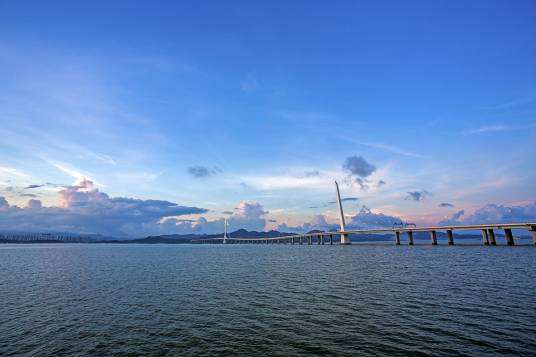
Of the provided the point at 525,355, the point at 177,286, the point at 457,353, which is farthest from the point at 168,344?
the point at 177,286

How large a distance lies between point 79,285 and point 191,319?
111ft

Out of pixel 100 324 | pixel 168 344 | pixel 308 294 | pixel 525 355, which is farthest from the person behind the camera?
pixel 308 294

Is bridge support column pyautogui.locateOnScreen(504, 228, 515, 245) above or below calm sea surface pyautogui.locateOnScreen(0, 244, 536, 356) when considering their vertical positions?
above

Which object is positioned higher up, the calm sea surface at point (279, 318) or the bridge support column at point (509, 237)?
the bridge support column at point (509, 237)

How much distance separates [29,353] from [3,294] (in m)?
31.3

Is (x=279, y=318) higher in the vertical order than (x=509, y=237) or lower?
lower

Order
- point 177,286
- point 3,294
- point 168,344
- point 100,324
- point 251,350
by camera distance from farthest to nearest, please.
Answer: point 177,286 → point 3,294 → point 100,324 → point 168,344 → point 251,350

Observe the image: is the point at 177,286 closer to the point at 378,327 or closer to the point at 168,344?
the point at 168,344

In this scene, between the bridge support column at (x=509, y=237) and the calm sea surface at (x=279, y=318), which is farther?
the bridge support column at (x=509, y=237)

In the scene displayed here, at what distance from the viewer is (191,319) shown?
29.0 metres

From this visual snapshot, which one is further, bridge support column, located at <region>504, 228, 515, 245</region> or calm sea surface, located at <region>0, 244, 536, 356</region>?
bridge support column, located at <region>504, 228, 515, 245</region>

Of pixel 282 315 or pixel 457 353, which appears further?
pixel 282 315

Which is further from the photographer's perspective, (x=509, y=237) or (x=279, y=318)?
(x=509, y=237)

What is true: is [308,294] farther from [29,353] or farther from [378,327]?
[29,353]
